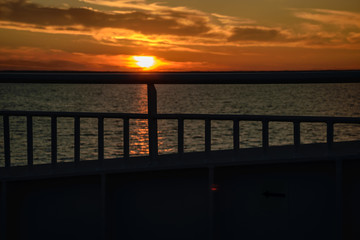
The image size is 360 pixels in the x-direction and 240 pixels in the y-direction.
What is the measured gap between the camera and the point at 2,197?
8.75 ft

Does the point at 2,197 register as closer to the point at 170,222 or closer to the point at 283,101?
the point at 170,222

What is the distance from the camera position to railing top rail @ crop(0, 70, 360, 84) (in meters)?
2.11

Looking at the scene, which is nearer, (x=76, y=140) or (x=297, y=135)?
(x=297, y=135)

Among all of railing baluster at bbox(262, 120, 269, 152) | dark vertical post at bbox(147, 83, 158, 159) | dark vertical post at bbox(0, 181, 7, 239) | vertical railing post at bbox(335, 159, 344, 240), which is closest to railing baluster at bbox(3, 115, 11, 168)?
dark vertical post at bbox(0, 181, 7, 239)

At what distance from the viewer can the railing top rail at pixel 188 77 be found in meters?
2.11

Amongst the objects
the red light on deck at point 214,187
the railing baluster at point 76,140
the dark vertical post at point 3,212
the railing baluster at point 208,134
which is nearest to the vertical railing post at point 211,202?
the red light on deck at point 214,187

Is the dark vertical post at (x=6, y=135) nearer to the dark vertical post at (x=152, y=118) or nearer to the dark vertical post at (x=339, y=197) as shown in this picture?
the dark vertical post at (x=152, y=118)

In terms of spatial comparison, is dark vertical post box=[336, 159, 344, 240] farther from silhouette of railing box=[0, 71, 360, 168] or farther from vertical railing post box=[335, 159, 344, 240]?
silhouette of railing box=[0, 71, 360, 168]

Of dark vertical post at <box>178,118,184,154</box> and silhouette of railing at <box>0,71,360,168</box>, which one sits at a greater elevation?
silhouette of railing at <box>0,71,360,168</box>

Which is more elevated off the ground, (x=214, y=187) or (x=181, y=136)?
(x=181, y=136)

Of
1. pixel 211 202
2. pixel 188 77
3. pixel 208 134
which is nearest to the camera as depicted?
pixel 188 77

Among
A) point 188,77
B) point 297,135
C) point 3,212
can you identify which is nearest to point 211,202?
point 297,135

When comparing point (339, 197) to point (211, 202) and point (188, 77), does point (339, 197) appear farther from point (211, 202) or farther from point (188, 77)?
point (188, 77)

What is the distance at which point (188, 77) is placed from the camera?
227 centimetres
